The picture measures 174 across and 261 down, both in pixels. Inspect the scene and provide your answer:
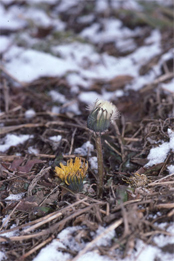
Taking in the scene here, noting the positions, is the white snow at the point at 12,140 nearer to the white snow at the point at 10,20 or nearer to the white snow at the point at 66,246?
the white snow at the point at 66,246

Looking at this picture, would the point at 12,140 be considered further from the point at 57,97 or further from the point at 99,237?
the point at 99,237

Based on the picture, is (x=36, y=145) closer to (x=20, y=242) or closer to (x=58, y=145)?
(x=58, y=145)

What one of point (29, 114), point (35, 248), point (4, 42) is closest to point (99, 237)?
point (35, 248)

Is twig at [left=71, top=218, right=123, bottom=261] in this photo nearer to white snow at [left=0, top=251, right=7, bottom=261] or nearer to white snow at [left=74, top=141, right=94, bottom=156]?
white snow at [left=0, top=251, right=7, bottom=261]

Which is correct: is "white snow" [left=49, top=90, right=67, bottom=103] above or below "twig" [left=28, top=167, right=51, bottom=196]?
above

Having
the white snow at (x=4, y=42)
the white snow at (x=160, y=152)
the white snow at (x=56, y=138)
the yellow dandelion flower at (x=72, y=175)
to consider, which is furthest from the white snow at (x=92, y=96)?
the white snow at (x=4, y=42)

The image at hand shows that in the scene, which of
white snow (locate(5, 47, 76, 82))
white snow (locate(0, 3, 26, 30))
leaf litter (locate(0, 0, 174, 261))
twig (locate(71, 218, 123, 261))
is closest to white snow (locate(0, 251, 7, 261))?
leaf litter (locate(0, 0, 174, 261))

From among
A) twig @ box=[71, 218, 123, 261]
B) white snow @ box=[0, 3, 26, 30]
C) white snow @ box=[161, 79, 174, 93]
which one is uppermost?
white snow @ box=[0, 3, 26, 30]
